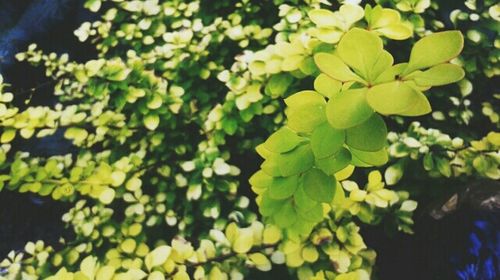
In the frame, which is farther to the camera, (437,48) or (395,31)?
(395,31)

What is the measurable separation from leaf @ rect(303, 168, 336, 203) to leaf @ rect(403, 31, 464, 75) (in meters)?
0.27

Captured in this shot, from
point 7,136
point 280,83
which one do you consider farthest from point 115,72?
point 280,83

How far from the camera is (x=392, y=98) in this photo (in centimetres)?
52

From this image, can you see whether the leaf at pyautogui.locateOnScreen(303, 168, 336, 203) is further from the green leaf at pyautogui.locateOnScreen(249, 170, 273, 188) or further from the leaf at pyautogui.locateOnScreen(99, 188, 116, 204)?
the leaf at pyautogui.locateOnScreen(99, 188, 116, 204)

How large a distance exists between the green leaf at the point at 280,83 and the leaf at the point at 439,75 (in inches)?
37.0

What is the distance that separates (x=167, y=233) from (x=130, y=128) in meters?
0.69

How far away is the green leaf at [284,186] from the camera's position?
79 centimetres

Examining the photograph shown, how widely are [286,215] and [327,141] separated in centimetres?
32

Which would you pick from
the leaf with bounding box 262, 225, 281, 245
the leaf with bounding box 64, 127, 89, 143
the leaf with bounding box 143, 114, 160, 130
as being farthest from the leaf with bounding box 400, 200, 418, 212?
the leaf with bounding box 64, 127, 89, 143

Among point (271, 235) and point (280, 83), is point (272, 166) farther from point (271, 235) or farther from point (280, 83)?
point (280, 83)

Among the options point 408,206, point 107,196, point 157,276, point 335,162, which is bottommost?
point 408,206

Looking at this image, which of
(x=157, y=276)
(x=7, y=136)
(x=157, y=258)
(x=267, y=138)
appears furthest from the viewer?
(x=7, y=136)

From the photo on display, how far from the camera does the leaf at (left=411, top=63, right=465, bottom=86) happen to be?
53cm

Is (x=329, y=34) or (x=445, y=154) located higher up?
(x=329, y=34)
